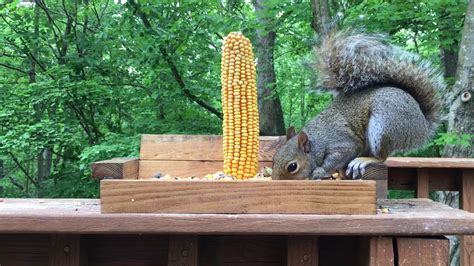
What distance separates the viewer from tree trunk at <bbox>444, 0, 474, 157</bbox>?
3188 mm

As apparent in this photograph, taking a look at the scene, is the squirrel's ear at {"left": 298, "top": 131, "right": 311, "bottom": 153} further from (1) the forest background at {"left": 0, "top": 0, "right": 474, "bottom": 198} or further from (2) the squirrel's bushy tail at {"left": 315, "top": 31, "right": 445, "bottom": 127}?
(1) the forest background at {"left": 0, "top": 0, "right": 474, "bottom": 198}

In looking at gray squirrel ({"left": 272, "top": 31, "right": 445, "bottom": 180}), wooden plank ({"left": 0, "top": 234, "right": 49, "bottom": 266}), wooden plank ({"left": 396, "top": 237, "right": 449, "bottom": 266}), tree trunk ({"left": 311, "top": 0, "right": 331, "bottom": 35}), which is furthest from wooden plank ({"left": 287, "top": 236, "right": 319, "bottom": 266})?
tree trunk ({"left": 311, "top": 0, "right": 331, "bottom": 35})

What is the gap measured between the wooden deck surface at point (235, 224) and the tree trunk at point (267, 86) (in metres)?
3.64

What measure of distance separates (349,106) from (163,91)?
277 centimetres

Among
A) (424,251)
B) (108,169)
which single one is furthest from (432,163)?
(108,169)

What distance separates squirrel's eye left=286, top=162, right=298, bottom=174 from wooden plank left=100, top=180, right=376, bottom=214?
50 centimetres

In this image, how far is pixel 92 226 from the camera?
34.9 inches

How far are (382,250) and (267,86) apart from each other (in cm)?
385

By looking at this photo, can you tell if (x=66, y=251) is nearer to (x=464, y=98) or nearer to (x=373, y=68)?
(x=373, y=68)

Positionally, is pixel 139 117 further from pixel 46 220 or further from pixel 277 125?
pixel 46 220

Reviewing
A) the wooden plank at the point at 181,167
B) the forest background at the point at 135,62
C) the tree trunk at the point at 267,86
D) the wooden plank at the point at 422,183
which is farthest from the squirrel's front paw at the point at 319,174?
the tree trunk at the point at 267,86

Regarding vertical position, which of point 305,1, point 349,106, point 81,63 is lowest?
point 349,106

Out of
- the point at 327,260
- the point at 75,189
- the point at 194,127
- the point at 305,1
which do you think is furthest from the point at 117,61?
the point at 327,260

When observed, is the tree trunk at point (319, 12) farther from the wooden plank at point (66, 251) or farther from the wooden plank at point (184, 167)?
the wooden plank at point (66, 251)
